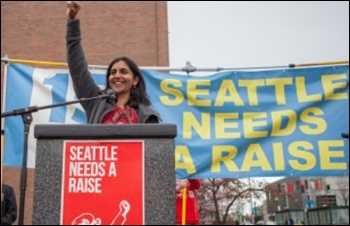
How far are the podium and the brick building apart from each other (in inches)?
467

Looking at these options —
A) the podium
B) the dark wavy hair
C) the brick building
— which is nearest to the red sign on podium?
the podium

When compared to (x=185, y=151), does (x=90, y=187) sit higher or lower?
lower

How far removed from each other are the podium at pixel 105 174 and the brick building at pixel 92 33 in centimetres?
1185

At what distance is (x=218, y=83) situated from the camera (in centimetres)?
462

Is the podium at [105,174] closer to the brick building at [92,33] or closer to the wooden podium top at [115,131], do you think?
the wooden podium top at [115,131]

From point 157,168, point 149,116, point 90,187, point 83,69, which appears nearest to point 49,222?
point 90,187

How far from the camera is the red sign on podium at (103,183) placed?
149 cm

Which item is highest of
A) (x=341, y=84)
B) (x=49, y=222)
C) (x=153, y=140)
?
(x=341, y=84)

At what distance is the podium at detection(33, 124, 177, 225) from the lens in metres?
1.49

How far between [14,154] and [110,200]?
3.08 m

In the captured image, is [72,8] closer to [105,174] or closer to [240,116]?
[105,174]

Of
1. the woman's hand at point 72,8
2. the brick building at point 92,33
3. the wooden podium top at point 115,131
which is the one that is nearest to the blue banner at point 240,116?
the woman's hand at point 72,8

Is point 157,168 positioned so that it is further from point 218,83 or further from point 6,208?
point 6,208

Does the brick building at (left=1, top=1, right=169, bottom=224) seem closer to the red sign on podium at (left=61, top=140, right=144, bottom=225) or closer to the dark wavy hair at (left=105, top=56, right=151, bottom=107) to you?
the dark wavy hair at (left=105, top=56, right=151, bottom=107)
